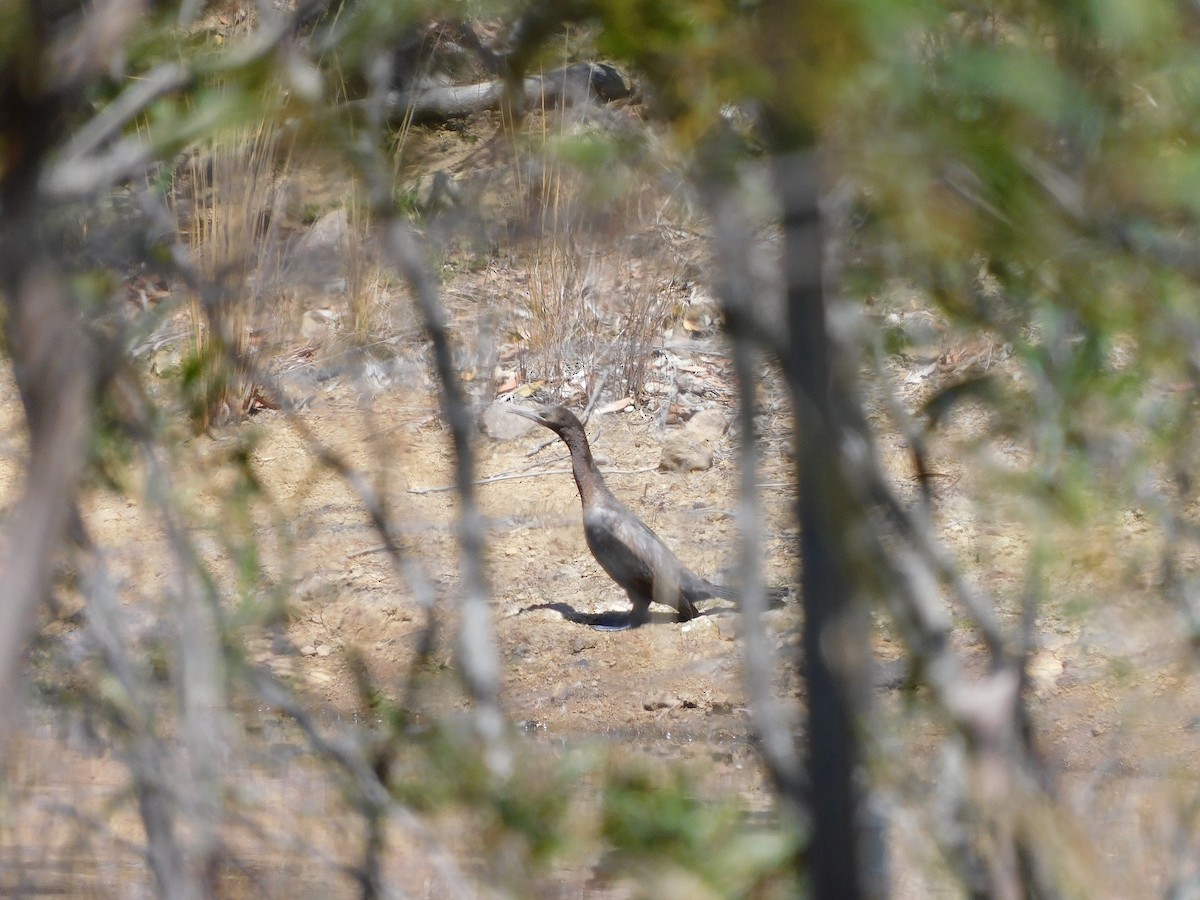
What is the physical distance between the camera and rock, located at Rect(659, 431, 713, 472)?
6.77 metres

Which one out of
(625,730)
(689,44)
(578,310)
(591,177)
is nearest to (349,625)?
(625,730)

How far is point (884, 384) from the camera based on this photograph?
2.08 meters

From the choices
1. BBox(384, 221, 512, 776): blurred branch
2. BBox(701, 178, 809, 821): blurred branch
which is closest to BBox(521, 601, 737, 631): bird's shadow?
BBox(384, 221, 512, 776): blurred branch

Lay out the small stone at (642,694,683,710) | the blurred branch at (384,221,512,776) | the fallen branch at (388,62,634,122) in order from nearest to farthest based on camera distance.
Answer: the blurred branch at (384,221,512,776), the fallen branch at (388,62,634,122), the small stone at (642,694,683,710)

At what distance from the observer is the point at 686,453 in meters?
6.80

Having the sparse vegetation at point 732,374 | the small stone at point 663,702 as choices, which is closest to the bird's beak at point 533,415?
the small stone at point 663,702

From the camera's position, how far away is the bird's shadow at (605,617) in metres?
6.21

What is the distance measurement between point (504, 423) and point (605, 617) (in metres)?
1.29

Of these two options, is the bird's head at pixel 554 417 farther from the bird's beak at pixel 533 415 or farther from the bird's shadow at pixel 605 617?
the bird's shadow at pixel 605 617

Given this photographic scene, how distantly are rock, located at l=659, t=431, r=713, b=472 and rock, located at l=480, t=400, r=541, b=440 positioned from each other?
0.70 meters

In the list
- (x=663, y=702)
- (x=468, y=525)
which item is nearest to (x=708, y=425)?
(x=663, y=702)

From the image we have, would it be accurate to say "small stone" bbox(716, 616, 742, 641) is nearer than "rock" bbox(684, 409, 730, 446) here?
Yes

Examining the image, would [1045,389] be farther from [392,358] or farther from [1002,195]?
[392,358]

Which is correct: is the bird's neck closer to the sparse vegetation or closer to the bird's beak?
the bird's beak
